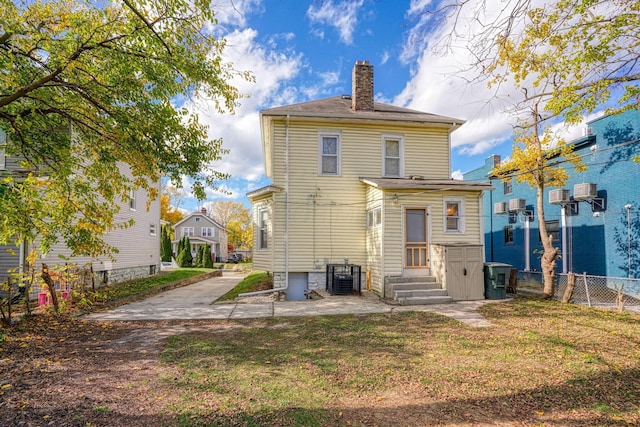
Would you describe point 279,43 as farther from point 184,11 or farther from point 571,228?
point 571,228

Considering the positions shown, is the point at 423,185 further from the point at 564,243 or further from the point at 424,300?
the point at 564,243

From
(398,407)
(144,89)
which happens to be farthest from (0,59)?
(398,407)

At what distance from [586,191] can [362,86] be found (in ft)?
31.6

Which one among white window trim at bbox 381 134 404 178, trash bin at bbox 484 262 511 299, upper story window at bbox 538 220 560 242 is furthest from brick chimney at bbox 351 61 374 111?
upper story window at bbox 538 220 560 242

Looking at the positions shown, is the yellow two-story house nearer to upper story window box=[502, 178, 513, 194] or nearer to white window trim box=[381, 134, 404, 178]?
white window trim box=[381, 134, 404, 178]

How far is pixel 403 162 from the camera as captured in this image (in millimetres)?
11609

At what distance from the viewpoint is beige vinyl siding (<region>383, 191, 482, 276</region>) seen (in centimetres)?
973

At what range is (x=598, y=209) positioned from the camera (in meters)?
12.6

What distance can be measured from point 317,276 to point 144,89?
7.41 meters

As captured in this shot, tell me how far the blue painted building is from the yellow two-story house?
408cm

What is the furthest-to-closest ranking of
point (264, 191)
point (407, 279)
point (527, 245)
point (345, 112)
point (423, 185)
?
point (527, 245) < point (345, 112) < point (264, 191) < point (423, 185) < point (407, 279)

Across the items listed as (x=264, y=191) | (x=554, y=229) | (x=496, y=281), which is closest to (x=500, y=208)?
(x=554, y=229)

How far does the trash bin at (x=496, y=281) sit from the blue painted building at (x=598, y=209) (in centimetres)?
454

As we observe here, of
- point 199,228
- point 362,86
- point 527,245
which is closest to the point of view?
point 362,86
